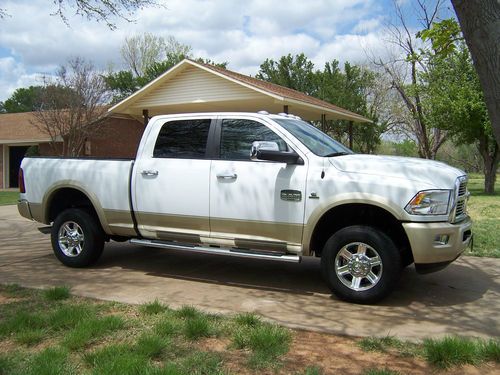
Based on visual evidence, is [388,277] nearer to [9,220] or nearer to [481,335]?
[481,335]

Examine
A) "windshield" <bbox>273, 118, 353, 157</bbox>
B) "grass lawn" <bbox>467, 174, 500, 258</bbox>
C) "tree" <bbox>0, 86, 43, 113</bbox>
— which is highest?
"tree" <bbox>0, 86, 43, 113</bbox>

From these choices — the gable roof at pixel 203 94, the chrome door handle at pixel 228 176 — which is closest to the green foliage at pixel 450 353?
the chrome door handle at pixel 228 176

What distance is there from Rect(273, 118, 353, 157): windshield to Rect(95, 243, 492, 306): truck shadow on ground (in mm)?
1637

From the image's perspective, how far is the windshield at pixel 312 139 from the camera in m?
5.83

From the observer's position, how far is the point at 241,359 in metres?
3.79

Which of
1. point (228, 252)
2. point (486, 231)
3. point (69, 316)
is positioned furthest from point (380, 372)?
point (486, 231)

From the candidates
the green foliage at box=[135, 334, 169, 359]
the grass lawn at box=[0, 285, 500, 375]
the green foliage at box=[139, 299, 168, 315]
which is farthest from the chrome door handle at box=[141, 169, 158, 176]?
the green foliage at box=[135, 334, 169, 359]

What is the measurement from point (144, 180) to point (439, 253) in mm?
3594

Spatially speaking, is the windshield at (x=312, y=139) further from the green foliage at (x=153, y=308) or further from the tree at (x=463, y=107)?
the tree at (x=463, y=107)

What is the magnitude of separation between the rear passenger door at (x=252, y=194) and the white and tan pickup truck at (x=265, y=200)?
0.04 feet

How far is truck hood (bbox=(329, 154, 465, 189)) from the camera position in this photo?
5035 mm

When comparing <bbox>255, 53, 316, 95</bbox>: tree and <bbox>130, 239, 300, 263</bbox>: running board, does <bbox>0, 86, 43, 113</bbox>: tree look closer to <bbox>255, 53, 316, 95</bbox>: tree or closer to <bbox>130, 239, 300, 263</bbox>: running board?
<bbox>255, 53, 316, 95</bbox>: tree

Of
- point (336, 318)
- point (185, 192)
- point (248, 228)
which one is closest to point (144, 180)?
point (185, 192)

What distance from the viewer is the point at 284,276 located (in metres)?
6.54
